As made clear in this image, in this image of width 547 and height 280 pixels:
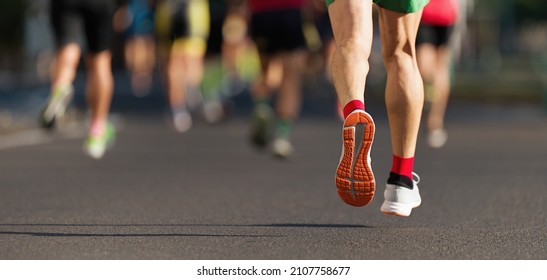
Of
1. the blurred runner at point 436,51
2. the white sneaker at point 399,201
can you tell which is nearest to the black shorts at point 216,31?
the blurred runner at point 436,51

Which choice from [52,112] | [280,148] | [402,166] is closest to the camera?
[402,166]

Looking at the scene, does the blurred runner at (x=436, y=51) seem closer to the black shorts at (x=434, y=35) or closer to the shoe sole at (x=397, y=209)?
the black shorts at (x=434, y=35)

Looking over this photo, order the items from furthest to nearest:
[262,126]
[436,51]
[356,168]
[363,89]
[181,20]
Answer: [181,20] → [436,51] → [262,126] → [363,89] → [356,168]

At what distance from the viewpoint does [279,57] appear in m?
12.2

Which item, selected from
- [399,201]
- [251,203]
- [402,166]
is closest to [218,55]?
[251,203]

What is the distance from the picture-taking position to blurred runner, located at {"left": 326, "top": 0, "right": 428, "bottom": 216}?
18.6 feet

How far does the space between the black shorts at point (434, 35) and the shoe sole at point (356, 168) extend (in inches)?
285

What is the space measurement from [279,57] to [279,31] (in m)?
0.38

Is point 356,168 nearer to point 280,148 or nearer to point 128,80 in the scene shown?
point 280,148

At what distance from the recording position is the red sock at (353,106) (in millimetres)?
5793

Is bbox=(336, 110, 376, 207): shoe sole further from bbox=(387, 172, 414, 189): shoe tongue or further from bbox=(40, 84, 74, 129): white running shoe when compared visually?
bbox=(40, 84, 74, 129): white running shoe

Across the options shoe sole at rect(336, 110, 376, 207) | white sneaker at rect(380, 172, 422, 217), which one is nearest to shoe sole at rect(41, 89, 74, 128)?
white sneaker at rect(380, 172, 422, 217)

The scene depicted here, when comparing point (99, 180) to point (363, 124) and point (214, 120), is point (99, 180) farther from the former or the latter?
point (214, 120)

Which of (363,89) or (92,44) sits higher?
(363,89)
